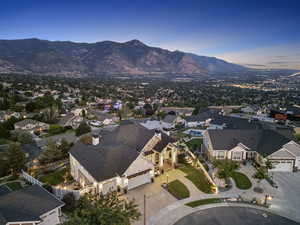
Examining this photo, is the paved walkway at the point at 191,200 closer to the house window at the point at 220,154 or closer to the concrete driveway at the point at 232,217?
the concrete driveway at the point at 232,217

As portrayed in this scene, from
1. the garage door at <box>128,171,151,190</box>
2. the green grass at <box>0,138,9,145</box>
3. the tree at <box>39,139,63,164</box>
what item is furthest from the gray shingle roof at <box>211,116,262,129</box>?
the green grass at <box>0,138,9,145</box>

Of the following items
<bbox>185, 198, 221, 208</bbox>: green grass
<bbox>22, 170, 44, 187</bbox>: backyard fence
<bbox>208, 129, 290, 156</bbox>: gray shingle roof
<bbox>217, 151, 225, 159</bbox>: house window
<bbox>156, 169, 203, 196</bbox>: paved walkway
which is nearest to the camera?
<bbox>185, 198, 221, 208</bbox>: green grass

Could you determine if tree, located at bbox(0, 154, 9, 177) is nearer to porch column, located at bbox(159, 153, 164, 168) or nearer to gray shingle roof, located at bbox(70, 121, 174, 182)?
gray shingle roof, located at bbox(70, 121, 174, 182)

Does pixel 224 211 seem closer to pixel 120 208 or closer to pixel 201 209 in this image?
pixel 201 209

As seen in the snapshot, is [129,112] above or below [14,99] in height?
below

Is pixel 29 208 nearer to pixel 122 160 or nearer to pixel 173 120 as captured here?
pixel 122 160

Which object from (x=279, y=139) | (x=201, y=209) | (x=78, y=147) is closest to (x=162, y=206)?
(x=201, y=209)
